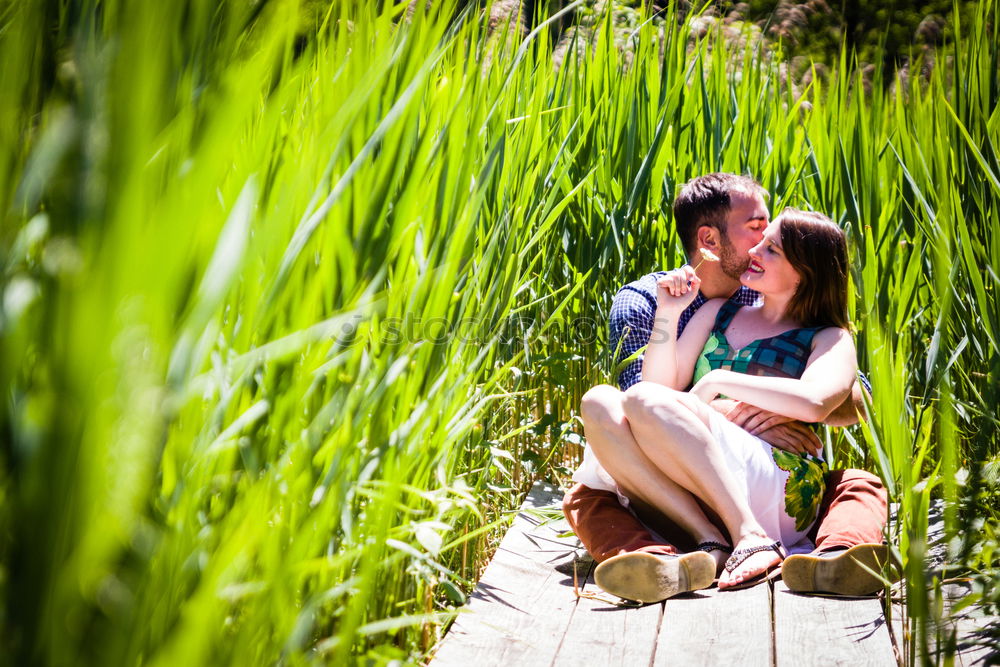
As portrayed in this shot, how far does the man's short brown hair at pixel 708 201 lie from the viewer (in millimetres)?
2254

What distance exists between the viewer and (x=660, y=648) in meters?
1.50

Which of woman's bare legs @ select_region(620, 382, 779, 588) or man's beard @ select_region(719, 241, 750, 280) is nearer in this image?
woman's bare legs @ select_region(620, 382, 779, 588)

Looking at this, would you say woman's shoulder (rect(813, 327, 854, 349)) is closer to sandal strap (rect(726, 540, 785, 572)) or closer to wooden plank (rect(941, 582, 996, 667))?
sandal strap (rect(726, 540, 785, 572))

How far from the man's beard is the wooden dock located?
891 mm

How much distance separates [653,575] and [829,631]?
34 cm

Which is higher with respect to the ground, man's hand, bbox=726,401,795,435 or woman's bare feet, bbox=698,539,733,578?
man's hand, bbox=726,401,795,435

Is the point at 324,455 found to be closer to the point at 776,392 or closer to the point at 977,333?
the point at 776,392

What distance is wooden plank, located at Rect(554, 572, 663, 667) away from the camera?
57.9 inches

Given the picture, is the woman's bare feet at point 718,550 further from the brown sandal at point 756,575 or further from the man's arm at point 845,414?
the man's arm at point 845,414

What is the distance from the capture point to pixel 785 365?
208 cm

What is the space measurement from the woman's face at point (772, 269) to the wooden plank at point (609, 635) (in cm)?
86

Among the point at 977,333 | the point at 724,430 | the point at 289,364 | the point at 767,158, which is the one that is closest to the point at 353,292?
the point at 289,364

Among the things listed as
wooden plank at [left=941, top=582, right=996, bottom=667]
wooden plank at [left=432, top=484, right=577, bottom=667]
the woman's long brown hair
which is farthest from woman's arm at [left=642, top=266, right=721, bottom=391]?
wooden plank at [left=941, top=582, right=996, bottom=667]

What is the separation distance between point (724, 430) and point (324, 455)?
1227mm
